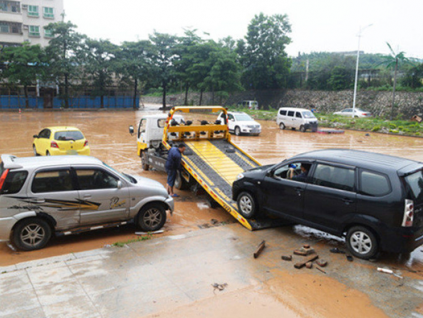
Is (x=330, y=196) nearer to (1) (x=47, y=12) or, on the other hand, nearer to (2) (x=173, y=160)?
(2) (x=173, y=160)

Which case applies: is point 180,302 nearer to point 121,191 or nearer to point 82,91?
point 121,191

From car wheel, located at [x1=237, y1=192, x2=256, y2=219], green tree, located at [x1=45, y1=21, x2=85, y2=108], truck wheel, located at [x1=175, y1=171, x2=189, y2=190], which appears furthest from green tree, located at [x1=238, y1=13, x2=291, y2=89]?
car wheel, located at [x1=237, y1=192, x2=256, y2=219]

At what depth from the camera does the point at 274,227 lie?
8305 millimetres

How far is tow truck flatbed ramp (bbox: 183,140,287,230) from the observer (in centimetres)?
848

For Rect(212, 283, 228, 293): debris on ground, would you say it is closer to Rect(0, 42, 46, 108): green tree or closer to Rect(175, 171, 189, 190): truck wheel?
Rect(175, 171, 189, 190): truck wheel

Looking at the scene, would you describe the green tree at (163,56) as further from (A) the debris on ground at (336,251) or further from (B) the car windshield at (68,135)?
(A) the debris on ground at (336,251)

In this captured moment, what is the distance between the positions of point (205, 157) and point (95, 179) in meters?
4.37

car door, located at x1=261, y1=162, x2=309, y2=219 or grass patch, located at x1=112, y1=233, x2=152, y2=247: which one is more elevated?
car door, located at x1=261, y1=162, x2=309, y2=219

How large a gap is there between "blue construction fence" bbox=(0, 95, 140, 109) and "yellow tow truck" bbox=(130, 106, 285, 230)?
4217 cm

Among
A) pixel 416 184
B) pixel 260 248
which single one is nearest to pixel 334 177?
pixel 416 184

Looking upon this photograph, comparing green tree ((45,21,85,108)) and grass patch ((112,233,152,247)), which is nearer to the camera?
grass patch ((112,233,152,247))

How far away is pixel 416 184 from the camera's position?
20.4 feet

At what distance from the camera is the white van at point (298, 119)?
29.0 meters

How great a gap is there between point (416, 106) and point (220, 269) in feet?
138
